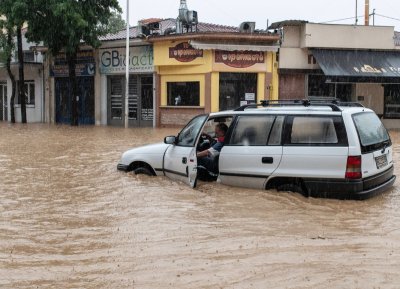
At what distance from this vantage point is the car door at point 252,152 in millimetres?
8250

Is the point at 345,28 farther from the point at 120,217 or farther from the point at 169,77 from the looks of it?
the point at 120,217

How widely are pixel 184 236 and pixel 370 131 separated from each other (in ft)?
11.1

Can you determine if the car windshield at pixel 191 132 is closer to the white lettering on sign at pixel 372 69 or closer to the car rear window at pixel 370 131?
the car rear window at pixel 370 131

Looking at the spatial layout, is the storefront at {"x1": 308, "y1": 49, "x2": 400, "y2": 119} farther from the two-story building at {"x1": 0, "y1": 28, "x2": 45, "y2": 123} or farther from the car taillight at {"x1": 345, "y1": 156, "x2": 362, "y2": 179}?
the car taillight at {"x1": 345, "y1": 156, "x2": 362, "y2": 179}

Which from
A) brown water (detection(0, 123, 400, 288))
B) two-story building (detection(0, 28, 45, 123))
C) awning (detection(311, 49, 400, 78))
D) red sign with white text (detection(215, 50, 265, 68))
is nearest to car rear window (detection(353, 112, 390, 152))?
brown water (detection(0, 123, 400, 288))

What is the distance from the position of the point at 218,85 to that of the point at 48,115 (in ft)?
37.3

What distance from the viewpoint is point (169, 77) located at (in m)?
25.3

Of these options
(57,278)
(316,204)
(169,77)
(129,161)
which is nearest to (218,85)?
(169,77)

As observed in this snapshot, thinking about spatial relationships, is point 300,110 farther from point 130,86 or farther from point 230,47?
point 130,86

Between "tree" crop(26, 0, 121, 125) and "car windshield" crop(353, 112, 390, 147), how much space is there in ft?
59.4

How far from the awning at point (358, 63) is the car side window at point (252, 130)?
51.0ft

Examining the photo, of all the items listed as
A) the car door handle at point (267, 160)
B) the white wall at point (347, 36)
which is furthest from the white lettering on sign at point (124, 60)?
the car door handle at point (267, 160)

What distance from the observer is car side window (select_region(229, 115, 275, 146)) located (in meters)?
8.39

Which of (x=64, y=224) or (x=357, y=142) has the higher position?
(x=357, y=142)
